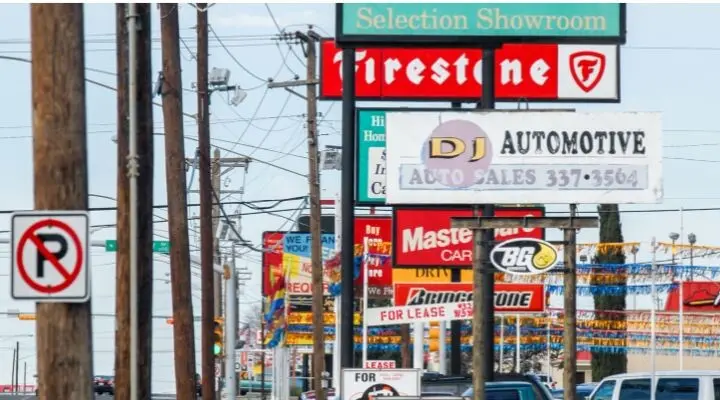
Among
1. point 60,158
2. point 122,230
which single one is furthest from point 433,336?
point 60,158

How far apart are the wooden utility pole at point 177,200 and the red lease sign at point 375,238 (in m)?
19.4

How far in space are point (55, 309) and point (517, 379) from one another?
13332mm

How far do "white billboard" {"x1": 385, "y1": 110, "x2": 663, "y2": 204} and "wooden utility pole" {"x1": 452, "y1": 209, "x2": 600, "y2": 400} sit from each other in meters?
0.54

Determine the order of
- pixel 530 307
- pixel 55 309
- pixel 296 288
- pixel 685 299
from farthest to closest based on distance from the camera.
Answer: pixel 296 288 → pixel 685 299 → pixel 530 307 → pixel 55 309

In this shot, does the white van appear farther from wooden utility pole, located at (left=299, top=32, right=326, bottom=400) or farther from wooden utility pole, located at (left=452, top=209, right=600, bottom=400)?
wooden utility pole, located at (left=299, top=32, right=326, bottom=400)

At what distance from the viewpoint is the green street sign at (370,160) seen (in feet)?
97.2

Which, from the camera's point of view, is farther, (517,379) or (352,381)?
(517,379)

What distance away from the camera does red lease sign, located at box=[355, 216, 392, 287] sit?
4588 centimetres

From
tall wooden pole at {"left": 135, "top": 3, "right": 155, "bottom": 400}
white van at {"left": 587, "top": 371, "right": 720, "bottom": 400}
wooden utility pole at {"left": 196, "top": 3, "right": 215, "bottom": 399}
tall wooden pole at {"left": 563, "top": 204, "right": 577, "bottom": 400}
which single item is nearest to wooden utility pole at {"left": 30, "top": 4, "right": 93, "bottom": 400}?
tall wooden pole at {"left": 135, "top": 3, "right": 155, "bottom": 400}

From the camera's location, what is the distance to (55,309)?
39.7 feet

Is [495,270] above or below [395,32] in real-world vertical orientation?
below

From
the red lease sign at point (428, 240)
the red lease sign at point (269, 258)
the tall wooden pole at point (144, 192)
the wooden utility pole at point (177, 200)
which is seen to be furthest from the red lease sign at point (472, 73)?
the red lease sign at point (269, 258)

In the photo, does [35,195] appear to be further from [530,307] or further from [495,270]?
[530,307]

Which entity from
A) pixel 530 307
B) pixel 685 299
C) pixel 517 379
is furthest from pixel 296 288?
pixel 517 379
